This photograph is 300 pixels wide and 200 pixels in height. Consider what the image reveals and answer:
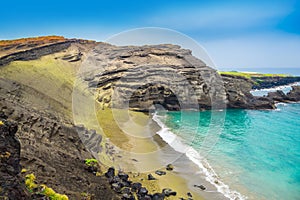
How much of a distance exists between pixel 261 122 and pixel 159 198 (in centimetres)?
4202

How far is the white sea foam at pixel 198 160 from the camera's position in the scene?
71.5 ft

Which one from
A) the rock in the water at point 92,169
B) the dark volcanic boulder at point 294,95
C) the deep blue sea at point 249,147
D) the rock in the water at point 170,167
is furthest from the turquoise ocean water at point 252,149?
the dark volcanic boulder at point 294,95

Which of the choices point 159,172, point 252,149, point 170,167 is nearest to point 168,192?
point 159,172

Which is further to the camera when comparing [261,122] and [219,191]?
[261,122]

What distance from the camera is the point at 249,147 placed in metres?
36.0

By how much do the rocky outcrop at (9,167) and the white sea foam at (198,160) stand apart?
16785mm

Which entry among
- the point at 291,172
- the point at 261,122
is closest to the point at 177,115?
the point at 261,122

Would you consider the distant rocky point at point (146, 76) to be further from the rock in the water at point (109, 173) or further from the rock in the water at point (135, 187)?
the rock in the water at point (135, 187)

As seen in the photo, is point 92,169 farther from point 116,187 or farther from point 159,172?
point 159,172

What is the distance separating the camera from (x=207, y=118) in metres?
56.1

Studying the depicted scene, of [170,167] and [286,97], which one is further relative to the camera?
[286,97]

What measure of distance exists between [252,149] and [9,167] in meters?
32.2

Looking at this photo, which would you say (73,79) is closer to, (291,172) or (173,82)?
(173,82)

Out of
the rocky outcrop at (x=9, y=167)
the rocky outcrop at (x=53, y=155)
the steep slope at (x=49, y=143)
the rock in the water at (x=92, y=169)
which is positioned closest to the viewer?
the rocky outcrop at (x=9, y=167)
